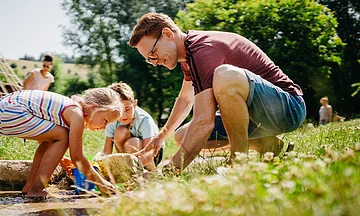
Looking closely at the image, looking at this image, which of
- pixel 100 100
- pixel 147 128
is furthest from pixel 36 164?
pixel 147 128

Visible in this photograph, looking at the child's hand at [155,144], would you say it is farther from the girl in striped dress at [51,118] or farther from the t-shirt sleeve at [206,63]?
the t-shirt sleeve at [206,63]

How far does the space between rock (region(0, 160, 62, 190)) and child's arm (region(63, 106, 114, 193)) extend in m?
1.01

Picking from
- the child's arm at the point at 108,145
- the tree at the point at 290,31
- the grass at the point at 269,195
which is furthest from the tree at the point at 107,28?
the grass at the point at 269,195

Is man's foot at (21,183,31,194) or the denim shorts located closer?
the denim shorts

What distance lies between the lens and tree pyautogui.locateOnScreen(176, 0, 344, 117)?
68.6 ft

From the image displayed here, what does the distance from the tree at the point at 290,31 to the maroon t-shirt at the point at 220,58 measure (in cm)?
1669

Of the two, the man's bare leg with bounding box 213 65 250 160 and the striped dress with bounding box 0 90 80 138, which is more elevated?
the man's bare leg with bounding box 213 65 250 160

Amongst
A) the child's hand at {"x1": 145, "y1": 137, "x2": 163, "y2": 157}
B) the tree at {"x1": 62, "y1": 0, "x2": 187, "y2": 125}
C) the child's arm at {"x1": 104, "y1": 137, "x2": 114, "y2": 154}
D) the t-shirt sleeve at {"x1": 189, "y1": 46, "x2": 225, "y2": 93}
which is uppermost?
the t-shirt sleeve at {"x1": 189, "y1": 46, "x2": 225, "y2": 93}

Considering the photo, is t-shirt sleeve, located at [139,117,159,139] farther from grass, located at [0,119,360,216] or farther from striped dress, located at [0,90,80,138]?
grass, located at [0,119,360,216]

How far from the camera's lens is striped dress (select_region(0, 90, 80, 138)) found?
14.4 ft

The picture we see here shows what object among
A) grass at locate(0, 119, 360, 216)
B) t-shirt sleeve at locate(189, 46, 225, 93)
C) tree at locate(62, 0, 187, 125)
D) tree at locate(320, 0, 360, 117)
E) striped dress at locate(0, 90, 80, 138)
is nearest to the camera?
grass at locate(0, 119, 360, 216)

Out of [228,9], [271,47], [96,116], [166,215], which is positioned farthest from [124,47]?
[166,215]

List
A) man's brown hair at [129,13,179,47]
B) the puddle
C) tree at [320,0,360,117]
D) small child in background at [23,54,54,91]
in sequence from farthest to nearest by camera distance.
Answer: tree at [320,0,360,117]
small child in background at [23,54,54,91]
man's brown hair at [129,13,179,47]
the puddle

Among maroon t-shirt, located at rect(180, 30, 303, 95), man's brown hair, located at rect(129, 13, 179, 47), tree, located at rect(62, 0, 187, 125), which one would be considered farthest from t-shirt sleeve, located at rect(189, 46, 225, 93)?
tree, located at rect(62, 0, 187, 125)
